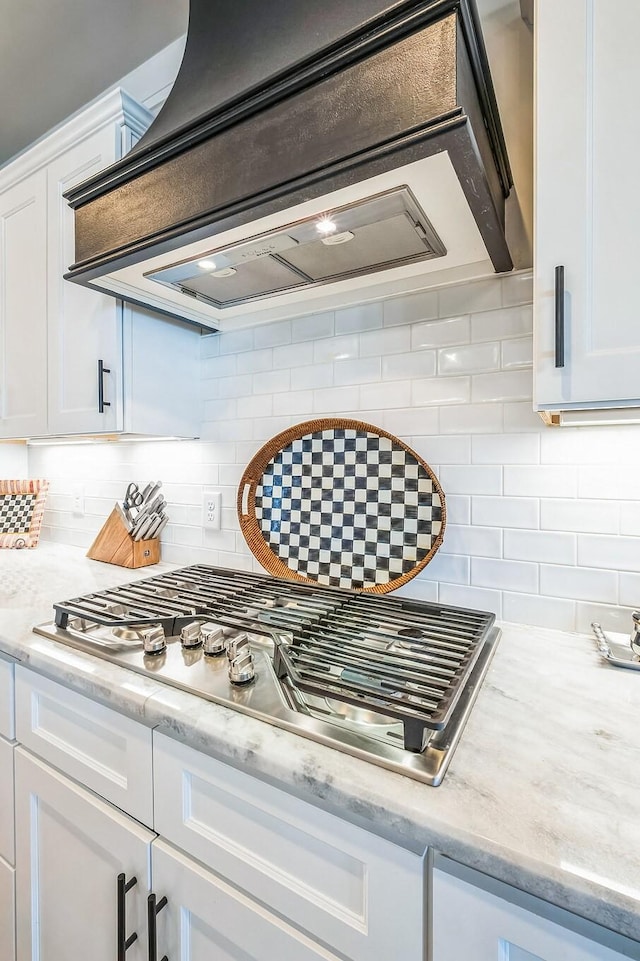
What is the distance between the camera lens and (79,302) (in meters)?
1.38

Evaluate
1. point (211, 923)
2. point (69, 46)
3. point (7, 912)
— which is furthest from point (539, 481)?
point (69, 46)

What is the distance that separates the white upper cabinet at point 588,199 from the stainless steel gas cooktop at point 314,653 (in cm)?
48

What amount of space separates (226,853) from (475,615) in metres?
0.65

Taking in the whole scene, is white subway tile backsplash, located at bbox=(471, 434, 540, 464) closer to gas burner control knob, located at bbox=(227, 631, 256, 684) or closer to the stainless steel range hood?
the stainless steel range hood

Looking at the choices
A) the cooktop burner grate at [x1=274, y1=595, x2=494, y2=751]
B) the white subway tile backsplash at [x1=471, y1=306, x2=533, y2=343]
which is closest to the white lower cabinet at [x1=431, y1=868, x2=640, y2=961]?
the cooktop burner grate at [x1=274, y1=595, x2=494, y2=751]

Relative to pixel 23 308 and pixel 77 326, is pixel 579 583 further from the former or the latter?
pixel 23 308

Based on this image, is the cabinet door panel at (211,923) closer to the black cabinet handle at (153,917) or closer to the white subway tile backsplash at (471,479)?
the black cabinet handle at (153,917)

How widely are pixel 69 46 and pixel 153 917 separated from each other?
2.34 metres

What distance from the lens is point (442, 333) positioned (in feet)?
3.71

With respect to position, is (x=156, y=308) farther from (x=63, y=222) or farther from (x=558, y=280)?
(x=558, y=280)

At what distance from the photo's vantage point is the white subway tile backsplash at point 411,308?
1.14 meters

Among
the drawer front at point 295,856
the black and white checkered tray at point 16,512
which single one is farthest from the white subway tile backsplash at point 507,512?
the black and white checkered tray at point 16,512

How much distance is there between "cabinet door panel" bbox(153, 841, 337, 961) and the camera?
0.60 m

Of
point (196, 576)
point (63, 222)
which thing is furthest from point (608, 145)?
point (63, 222)
